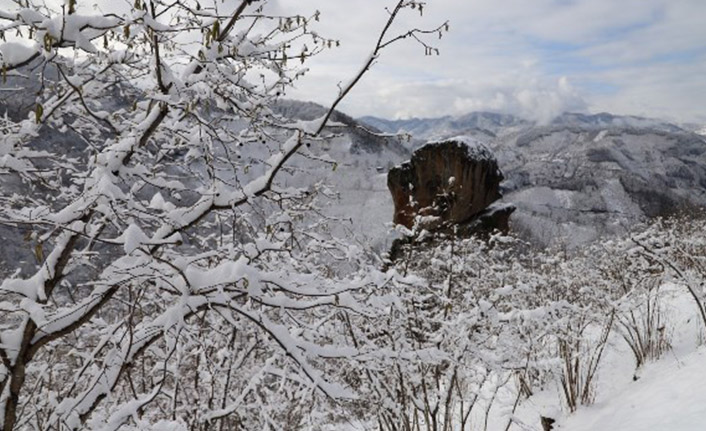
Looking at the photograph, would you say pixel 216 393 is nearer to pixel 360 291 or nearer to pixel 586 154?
pixel 360 291

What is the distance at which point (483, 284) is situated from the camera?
Result: 9344 millimetres

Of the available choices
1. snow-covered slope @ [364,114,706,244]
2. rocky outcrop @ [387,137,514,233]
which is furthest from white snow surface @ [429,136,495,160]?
snow-covered slope @ [364,114,706,244]

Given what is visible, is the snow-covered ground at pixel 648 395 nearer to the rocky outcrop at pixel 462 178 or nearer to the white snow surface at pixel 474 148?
the rocky outcrop at pixel 462 178

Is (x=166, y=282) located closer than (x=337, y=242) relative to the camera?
Yes

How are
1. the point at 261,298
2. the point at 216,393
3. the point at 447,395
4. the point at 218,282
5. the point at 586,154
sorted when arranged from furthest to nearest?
the point at 586,154
the point at 216,393
the point at 447,395
the point at 261,298
the point at 218,282

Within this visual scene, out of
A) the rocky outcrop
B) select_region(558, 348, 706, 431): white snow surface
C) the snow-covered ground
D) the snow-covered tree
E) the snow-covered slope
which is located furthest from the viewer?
the snow-covered slope

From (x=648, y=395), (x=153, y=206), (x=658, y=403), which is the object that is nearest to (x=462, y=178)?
(x=648, y=395)

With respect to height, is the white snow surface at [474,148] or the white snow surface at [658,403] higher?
the white snow surface at [474,148]

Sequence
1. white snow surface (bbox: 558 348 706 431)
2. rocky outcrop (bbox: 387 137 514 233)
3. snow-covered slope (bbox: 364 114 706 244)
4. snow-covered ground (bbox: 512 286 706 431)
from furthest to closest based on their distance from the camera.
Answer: snow-covered slope (bbox: 364 114 706 244) < rocky outcrop (bbox: 387 137 514 233) < snow-covered ground (bbox: 512 286 706 431) < white snow surface (bbox: 558 348 706 431)

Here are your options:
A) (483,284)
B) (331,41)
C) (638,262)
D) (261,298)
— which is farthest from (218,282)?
(638,262)

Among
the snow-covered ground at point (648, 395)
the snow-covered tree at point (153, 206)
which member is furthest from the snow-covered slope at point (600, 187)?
the snow-covered tree at point (153, 206)

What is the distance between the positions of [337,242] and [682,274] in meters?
5.30

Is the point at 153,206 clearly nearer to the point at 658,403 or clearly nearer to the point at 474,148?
the point at 658,403

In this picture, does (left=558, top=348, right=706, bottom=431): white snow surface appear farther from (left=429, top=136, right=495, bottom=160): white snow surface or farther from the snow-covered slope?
the snow-covered slope
